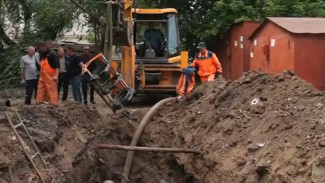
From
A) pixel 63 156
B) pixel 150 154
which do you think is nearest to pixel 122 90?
pixel 150 154

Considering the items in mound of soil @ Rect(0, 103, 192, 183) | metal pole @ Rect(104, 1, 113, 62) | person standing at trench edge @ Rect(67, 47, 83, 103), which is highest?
metal pole @ Rect(104, 1, 113, 62)

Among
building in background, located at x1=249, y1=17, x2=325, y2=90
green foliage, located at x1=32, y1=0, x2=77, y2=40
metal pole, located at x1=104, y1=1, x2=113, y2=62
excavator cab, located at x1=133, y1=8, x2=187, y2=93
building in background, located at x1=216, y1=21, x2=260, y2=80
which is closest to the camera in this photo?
metal pole, located at x1=104, y1=1, x2=113, y2=62

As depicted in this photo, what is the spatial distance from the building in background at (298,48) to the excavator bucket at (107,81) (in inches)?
174

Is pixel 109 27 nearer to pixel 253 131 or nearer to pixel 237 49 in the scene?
Result: pixel 253 131

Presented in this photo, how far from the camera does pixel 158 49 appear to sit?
15.5 m

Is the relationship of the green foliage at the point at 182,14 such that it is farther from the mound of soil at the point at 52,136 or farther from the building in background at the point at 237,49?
the mound of soil at the point at 52,136

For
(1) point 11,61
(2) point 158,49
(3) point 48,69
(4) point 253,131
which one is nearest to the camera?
(4) point 253,131

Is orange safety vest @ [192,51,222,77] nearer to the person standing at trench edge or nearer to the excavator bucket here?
the excavator bucket

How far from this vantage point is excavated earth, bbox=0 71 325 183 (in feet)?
19.6

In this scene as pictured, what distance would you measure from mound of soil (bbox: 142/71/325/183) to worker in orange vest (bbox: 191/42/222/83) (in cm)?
178

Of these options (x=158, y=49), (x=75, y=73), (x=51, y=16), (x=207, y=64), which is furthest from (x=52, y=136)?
(x=51, y=16)

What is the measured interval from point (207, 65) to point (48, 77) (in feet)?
10.7

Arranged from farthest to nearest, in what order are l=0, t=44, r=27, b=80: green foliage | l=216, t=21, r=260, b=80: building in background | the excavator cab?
l=0, t=44, r=27, b=80: green foliage → l=216, t=21, r=260, b=80: building in background → the excavator cab

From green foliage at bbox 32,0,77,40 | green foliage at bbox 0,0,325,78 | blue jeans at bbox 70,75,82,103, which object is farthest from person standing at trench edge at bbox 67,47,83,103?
green foliage at bbox 32,0,77,40
